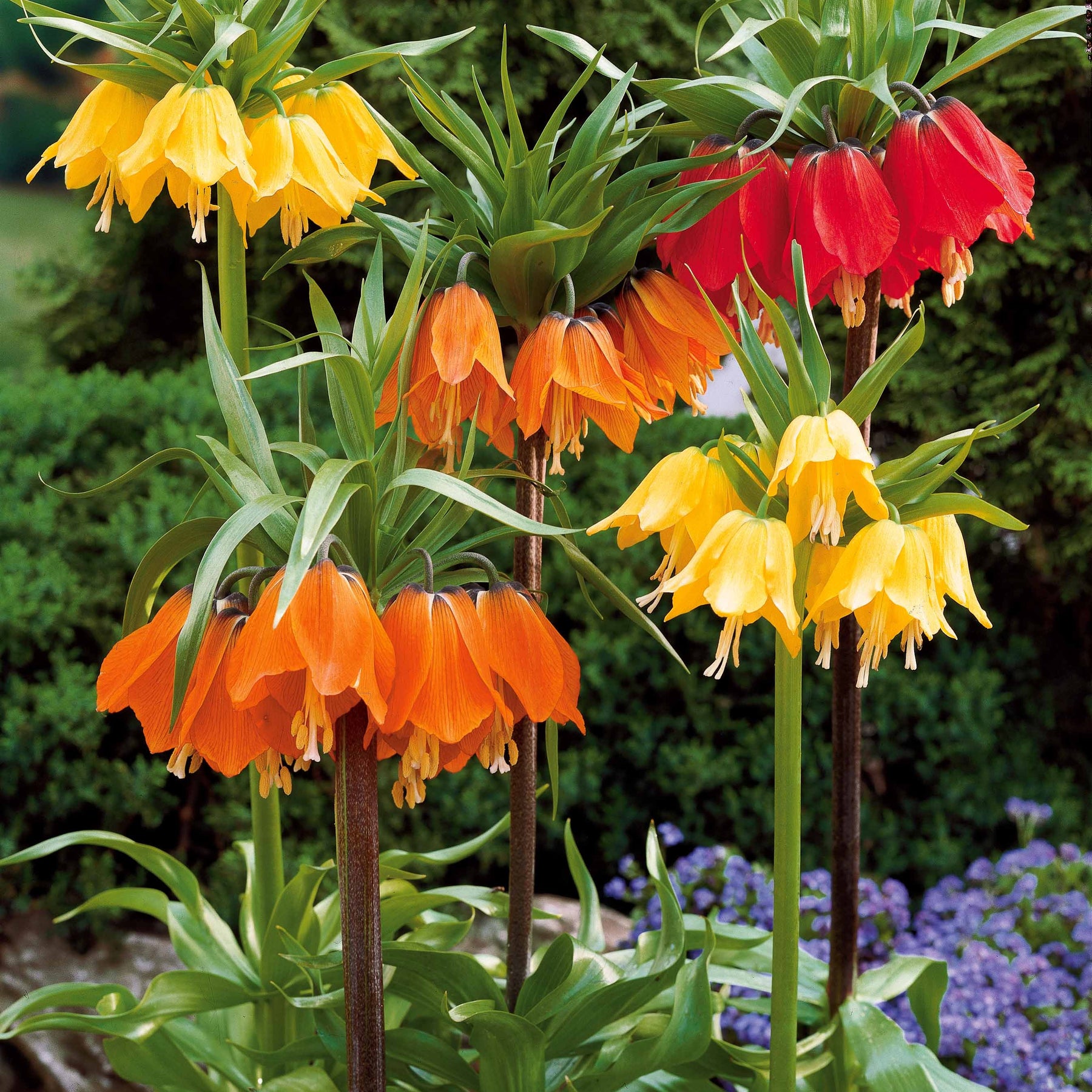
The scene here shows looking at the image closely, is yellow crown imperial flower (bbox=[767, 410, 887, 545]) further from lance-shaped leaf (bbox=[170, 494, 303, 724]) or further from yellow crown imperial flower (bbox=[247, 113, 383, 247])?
yellow crown imperial flower (bbox=[247, 113, 383, 247])

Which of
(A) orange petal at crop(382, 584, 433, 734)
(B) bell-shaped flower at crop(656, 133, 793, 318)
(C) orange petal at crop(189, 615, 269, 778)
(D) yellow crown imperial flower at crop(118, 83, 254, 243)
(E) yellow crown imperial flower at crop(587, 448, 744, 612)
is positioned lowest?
(C) orange petal at crop(189, 615, 269, 778)

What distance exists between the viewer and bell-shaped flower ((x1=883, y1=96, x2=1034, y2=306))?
1.09 m

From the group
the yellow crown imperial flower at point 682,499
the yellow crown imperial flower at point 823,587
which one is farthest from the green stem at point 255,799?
the yellow crown imperial flower at point 823,587

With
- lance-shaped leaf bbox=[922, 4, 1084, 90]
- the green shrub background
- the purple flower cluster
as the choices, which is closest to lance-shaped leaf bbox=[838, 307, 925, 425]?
lance-shaped leaf bbox=[922, 4, 1084, 90]

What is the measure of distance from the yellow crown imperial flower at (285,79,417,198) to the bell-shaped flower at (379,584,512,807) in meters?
0.53

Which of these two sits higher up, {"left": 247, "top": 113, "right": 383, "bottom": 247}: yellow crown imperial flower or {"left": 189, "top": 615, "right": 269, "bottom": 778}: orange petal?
{"left": 247, "top": 113, "right": 383, "bottom": 247}: yellow crown imperial flower

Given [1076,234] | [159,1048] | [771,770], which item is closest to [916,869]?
[771,770]

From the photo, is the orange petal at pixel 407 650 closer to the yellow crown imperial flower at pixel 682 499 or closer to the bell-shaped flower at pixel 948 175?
the yellow crown imperial flower at pixel 682 499

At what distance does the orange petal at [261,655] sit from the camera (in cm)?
86

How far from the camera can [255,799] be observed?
4.60 ft

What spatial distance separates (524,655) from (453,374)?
0.26 m

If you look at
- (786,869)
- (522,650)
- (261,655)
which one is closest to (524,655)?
(522,650)

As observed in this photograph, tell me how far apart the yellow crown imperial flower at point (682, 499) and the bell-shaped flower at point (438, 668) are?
0.14m

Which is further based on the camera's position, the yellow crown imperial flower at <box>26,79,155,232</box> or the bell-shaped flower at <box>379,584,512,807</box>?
the yellow crown imperial flower at <box>26,79,155,232</box>
